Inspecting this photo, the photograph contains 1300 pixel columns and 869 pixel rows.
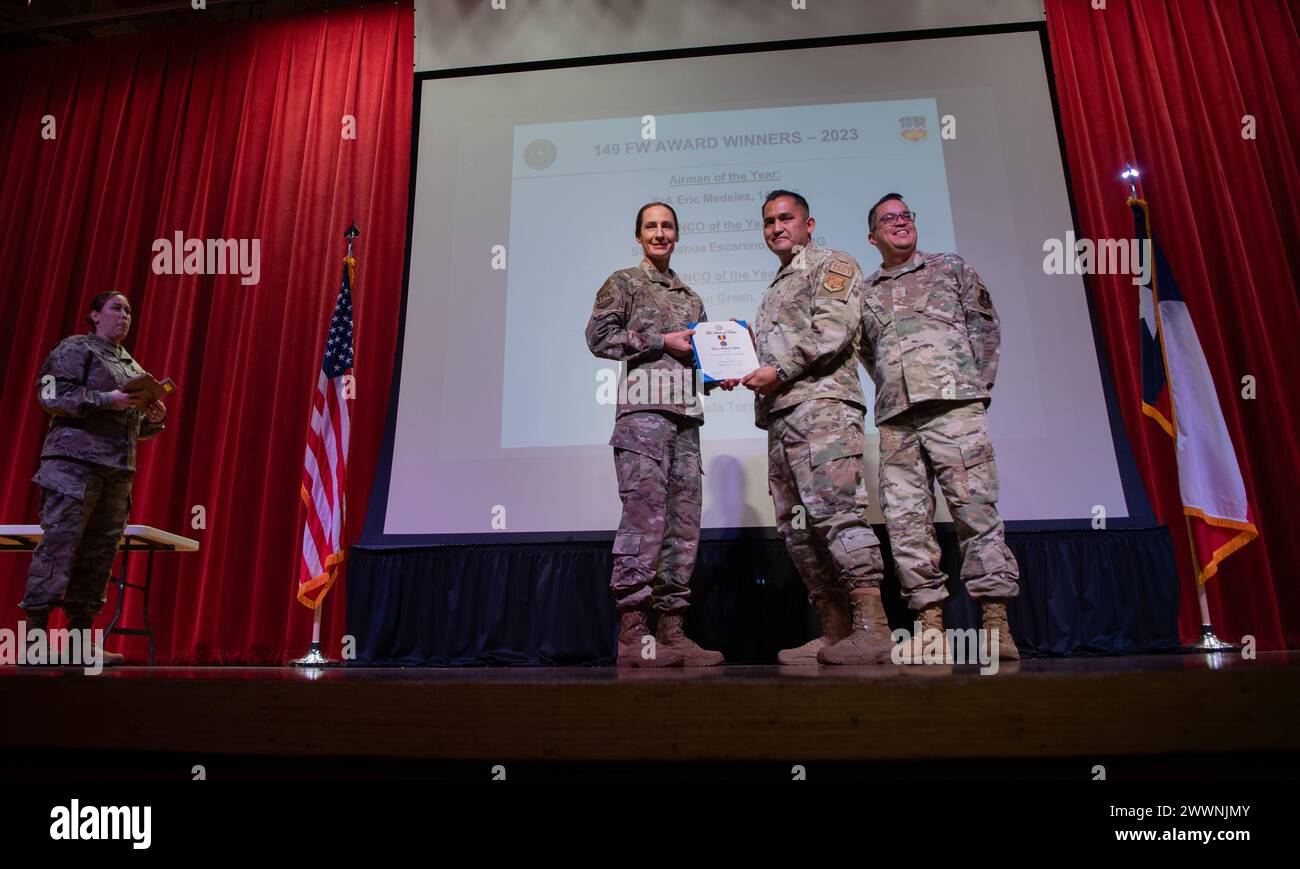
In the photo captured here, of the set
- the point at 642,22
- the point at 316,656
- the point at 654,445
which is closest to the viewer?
the point at 654,445

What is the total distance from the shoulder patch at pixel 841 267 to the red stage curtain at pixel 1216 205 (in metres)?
2.43

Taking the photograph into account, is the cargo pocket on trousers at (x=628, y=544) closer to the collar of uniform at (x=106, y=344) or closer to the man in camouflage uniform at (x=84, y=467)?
the man in camouflage uniform at (x=84, y=467)

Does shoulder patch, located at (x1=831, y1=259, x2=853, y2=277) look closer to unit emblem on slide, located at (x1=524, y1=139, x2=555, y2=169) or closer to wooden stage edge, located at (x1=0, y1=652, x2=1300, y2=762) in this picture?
wooden stage edge, located at (x1=0, y1=652, x2=1300, y2=762)

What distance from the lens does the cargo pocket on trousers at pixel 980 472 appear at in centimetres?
262

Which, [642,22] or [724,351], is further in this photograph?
[642,22]

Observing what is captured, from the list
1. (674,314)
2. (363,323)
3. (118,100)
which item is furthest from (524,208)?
(118,100)

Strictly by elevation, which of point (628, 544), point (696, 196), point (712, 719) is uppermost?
point (696, 196)

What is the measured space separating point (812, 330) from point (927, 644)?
3.53 ft

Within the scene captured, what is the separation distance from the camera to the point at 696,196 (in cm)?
417

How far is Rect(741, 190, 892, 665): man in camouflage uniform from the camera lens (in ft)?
8.18

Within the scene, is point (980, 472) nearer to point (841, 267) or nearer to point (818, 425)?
point (818, 425)

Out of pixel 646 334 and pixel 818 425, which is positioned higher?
pixel 646 334

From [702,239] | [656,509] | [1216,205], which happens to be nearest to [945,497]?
[656,509]
